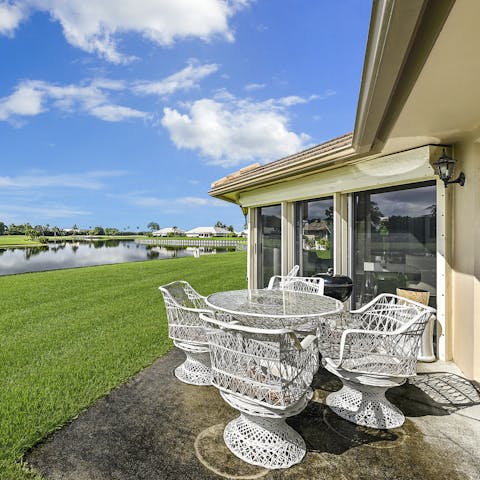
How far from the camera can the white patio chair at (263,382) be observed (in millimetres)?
1760

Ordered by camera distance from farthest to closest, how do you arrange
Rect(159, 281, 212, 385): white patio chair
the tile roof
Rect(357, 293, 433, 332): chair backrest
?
the tile roof, Rect(159, 281, 212, 385): white patio chair, Rect(357, 293, 433, 332): chair backrest

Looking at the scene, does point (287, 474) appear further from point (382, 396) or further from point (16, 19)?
point (16, 19)

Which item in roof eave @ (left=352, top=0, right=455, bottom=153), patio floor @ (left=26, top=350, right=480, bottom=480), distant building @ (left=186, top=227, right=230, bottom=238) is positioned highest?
distant building @ (left=186, top=227, right=230, bottom=238)

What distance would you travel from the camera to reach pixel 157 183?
197 ft

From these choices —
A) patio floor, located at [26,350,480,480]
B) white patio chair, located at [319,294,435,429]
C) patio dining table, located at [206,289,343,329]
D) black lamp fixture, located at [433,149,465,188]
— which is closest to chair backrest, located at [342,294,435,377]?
white patio chair, located at [319,294,435,429]

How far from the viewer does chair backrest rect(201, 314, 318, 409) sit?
174cm

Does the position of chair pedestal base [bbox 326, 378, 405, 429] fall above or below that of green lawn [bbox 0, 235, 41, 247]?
below

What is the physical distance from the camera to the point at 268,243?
257 inches

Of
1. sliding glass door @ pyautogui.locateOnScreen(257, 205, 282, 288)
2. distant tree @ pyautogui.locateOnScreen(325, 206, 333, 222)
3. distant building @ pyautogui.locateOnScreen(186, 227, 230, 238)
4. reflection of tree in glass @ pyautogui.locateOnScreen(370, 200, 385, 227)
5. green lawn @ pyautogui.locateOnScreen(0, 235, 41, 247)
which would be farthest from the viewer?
distant building @ pyautogui.locateOnScreen(186, 227, 230, 238)

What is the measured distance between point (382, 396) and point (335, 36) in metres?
5.53

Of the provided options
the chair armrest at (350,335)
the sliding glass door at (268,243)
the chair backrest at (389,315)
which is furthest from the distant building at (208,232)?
the chair armrest at (350,335)

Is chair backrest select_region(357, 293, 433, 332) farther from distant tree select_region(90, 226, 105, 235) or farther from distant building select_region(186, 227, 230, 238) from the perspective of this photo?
distant tree select_region(90, 226, 105, 235)

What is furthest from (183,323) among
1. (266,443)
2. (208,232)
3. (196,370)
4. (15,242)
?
(208,232)

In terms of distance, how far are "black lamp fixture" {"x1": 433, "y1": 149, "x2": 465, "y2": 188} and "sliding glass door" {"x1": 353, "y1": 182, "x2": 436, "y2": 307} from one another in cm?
40
